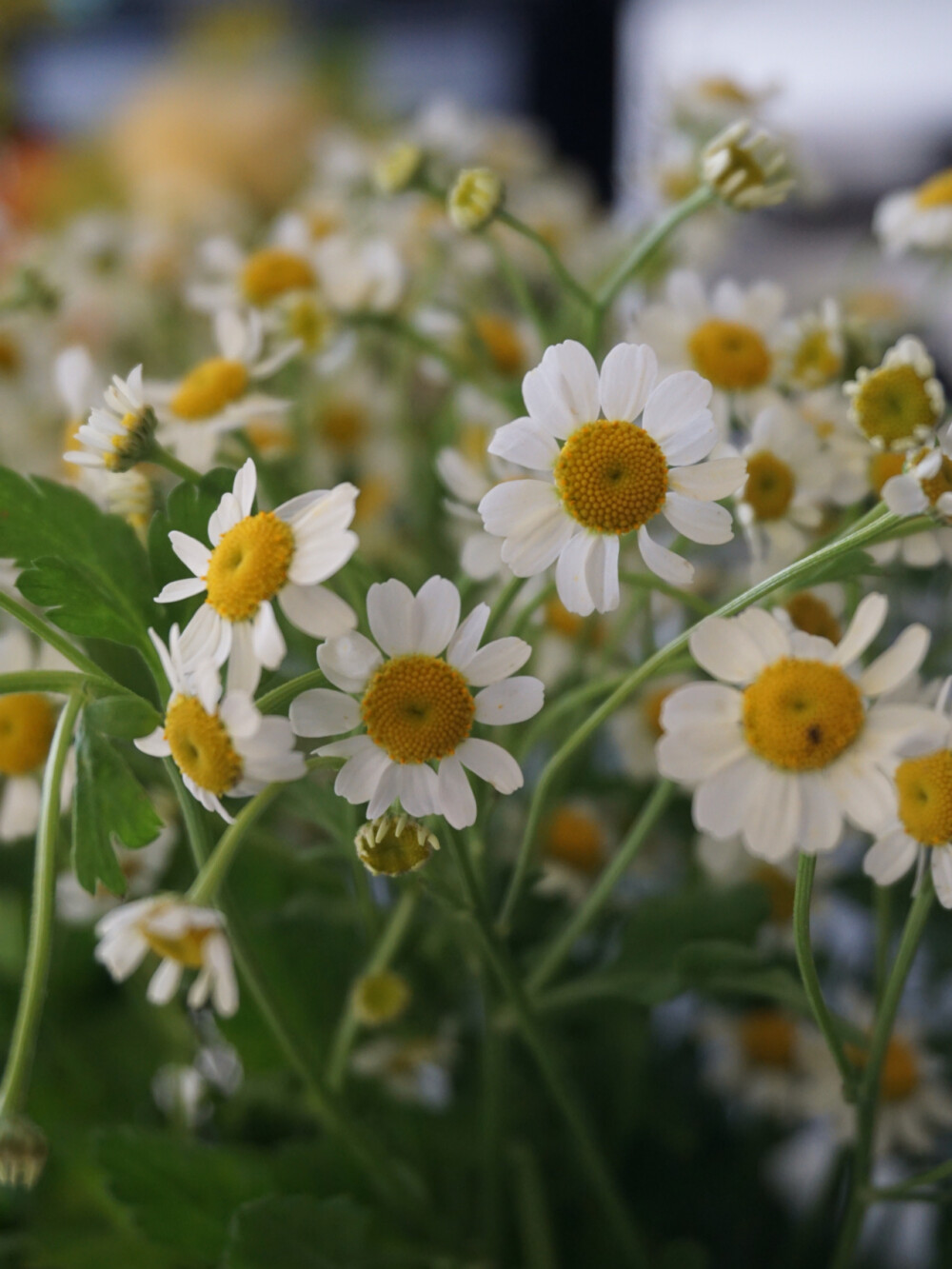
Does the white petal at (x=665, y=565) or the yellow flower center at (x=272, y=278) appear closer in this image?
the white petal at (x=665, y=565)

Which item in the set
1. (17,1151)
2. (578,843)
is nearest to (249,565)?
(17,1151)

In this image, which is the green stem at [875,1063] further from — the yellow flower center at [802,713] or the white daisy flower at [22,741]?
the white daisy flower at [22,741]

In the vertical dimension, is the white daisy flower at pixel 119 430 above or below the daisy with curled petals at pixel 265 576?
above

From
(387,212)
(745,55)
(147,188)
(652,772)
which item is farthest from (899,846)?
(745,55)

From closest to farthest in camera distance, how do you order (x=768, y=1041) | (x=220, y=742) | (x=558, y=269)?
(x=220, y=742), (x=558, y=269), (x=768, y=1041)

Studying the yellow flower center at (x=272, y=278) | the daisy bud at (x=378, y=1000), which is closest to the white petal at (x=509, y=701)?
the daisy bud at (x=378, y=1000)

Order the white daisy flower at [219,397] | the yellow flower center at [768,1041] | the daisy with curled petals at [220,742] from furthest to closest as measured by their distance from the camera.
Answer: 1. the yellow flower center at [768,1041]
2. the white daisy flower at [219,397]
3. the daisy with curled petals at [220,742]

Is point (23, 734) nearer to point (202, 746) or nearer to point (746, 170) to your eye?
point (202, 746)
